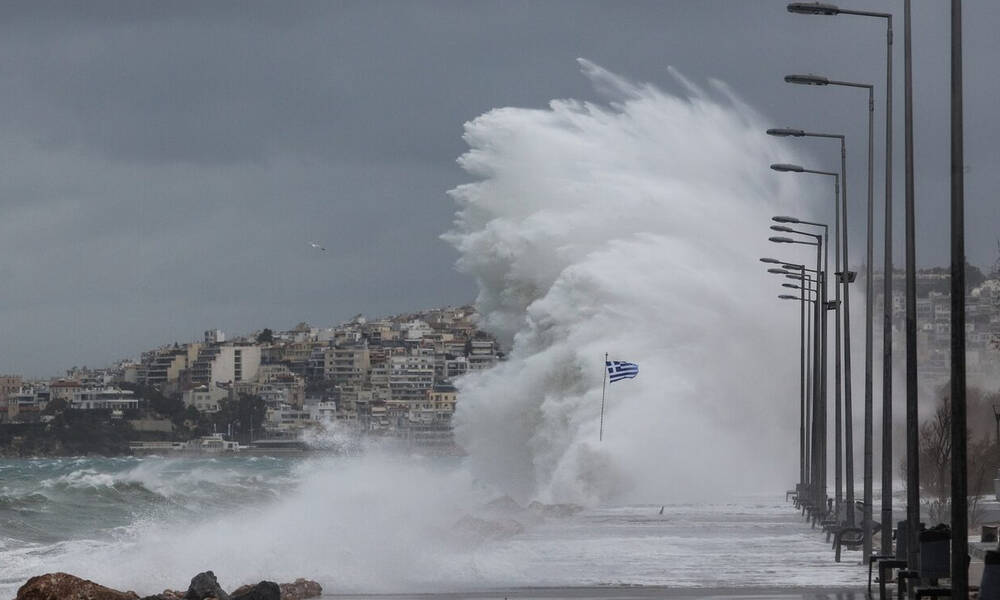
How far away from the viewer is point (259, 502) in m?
60.2

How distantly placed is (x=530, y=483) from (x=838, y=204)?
30.8 metres

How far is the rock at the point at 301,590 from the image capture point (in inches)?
899

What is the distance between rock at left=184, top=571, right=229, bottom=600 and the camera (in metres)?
22.5

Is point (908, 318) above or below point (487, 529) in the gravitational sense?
above

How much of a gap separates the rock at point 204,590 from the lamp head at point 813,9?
10.3 metres

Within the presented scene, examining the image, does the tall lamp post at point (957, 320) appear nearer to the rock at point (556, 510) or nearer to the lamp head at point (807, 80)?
the lamp head at point (807, 80)

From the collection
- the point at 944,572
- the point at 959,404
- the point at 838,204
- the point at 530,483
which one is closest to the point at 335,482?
the point at 530,483

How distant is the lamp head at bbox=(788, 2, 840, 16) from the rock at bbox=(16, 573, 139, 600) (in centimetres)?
1127

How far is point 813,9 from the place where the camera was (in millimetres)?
21031

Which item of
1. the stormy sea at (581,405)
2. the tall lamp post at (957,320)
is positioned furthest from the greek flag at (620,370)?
the tall lamp post at (957,320)

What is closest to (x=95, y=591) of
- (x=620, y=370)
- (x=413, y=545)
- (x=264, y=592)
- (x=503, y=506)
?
(x=264, y=592)

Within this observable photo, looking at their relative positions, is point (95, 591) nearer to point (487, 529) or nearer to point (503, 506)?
point (487, 529)

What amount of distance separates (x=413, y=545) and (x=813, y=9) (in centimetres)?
1402

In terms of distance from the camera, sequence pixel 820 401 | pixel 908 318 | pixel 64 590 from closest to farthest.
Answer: pixel 908 318, pixel 64 590, pixel 820 401
